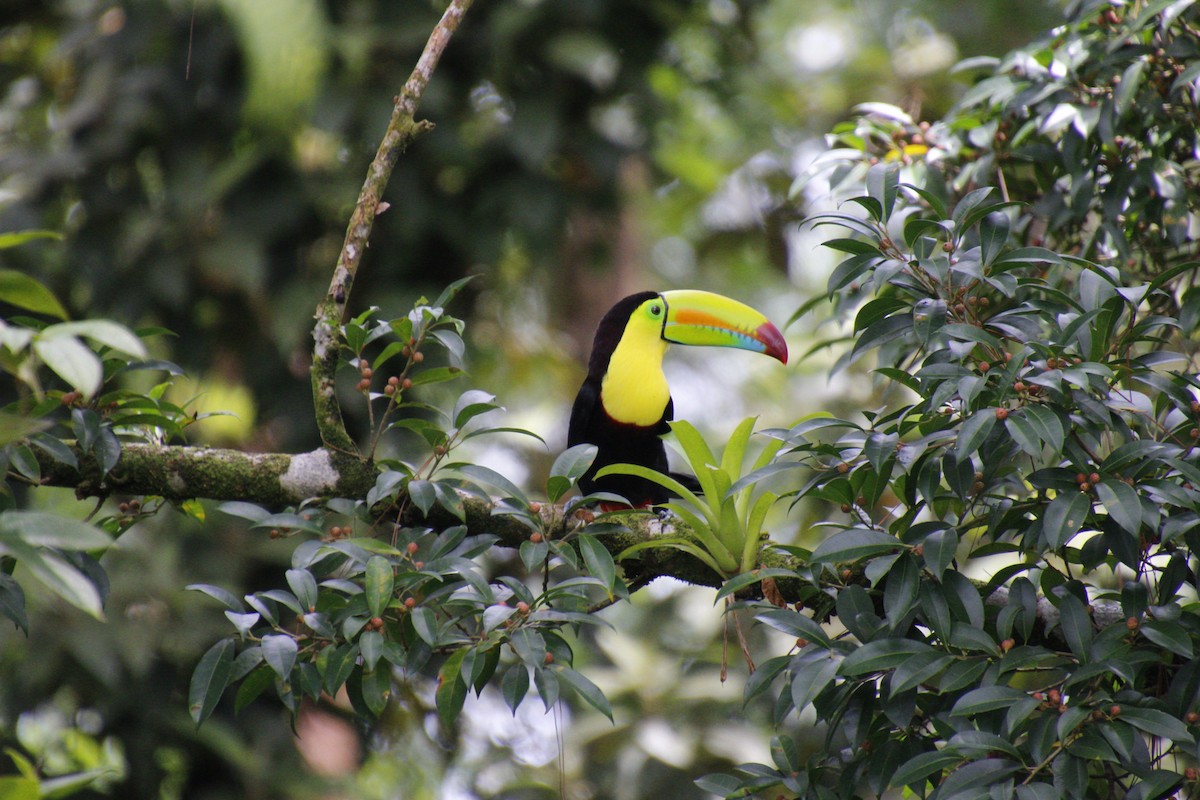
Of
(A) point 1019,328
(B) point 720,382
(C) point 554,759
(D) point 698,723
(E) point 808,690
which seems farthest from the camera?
(B) point 720,382

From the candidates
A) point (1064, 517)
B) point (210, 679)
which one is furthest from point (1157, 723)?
point (210, 679)

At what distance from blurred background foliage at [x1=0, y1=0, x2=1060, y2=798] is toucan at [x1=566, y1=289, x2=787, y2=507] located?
1.45 metres

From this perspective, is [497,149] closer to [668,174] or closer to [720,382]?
[668,174]

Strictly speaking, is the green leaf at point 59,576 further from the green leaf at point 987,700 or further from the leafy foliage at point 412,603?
the green leaf at point 987,700

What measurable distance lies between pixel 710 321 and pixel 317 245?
246 cm

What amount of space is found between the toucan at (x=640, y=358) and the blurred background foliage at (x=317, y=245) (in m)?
1.45

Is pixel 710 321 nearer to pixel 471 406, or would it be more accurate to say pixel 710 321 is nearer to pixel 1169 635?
pixel 471 406

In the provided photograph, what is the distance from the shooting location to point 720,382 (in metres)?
6.50

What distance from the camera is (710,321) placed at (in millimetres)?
2867

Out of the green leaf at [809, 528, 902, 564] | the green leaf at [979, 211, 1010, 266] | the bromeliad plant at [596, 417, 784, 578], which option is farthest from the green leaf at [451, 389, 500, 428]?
Answer: the green leaf at [979, 211, 1010, 266]

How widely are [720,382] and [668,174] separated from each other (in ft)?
6.18

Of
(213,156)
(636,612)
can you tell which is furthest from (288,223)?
(636,612)

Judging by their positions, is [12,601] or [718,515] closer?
[12,601]

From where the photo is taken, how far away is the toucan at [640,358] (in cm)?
283
